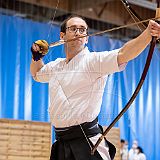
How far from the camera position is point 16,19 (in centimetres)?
659

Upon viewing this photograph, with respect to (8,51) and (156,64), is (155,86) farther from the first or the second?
(8,51)

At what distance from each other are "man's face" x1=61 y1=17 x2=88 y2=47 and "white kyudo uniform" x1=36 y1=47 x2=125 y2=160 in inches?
2.1

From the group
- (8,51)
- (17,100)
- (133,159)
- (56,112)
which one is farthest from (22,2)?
(56,112)

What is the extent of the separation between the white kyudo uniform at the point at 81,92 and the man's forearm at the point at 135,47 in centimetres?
11

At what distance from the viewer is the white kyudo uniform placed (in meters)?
1.99

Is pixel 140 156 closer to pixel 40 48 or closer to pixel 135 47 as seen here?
pixel 40 48

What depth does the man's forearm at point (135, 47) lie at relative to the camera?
168cm

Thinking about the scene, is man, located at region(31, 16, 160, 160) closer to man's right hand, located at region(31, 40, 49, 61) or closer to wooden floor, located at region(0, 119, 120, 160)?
man's right hand, located at region(31, 40, 49, 61)

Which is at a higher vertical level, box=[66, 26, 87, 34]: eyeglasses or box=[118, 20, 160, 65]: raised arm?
box=[66, 26, 87, 34]: eyeglasses

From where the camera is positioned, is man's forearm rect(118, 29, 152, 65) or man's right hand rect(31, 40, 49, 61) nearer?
man's forearm rect(118, 29, 152, 65)

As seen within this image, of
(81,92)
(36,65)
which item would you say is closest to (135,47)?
(81,92)

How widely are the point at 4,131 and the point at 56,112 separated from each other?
2821 millimetres

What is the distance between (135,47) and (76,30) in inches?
19.0

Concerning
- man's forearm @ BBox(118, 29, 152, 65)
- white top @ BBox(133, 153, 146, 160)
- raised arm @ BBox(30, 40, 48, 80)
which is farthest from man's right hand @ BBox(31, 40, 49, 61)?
white top @ BBox(133, 153, 146, 160)
